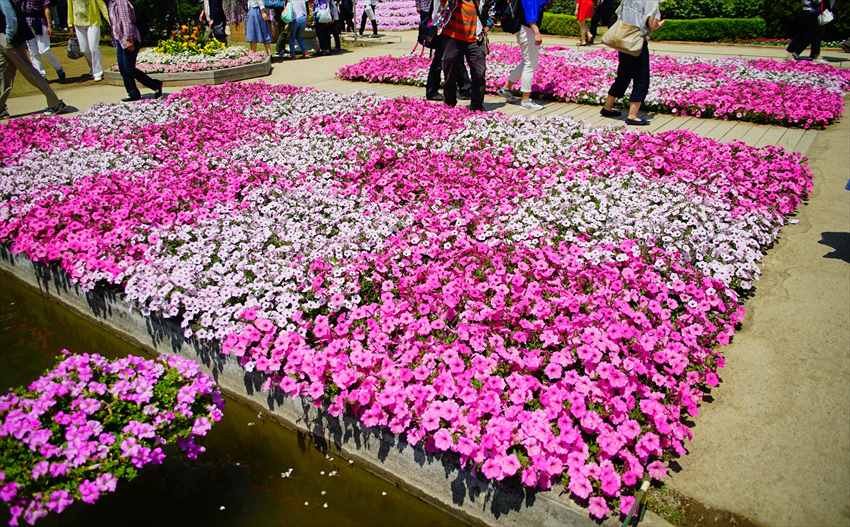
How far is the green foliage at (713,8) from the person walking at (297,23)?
48.3ft

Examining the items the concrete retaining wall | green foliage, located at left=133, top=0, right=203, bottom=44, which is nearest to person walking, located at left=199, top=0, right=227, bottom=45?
green foliage, located at left=133, top=0, right=203, bottom=44

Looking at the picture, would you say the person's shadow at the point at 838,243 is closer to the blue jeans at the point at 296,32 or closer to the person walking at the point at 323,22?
the person walking at the point at 323,22

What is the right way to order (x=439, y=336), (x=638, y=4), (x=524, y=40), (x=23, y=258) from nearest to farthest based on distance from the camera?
(x=439, y=336) → (x=23, y=258) → (x=638, y=4) → (x=524, y=40)

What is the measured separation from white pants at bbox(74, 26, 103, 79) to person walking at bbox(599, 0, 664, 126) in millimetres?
11319

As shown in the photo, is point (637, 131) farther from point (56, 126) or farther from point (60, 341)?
point (56, 126)

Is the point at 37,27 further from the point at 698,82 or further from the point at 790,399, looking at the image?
the point at 790,399

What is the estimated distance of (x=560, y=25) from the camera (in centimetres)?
2339

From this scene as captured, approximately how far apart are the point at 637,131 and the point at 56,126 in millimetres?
8774

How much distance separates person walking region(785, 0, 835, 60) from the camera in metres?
13.2

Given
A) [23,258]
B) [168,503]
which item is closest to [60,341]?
[23,258]

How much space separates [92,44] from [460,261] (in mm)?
12722

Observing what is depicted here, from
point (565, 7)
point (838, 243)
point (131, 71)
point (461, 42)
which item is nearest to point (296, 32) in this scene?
point (131, 71)

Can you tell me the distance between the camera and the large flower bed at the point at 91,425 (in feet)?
8.22

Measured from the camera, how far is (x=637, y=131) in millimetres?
8195
